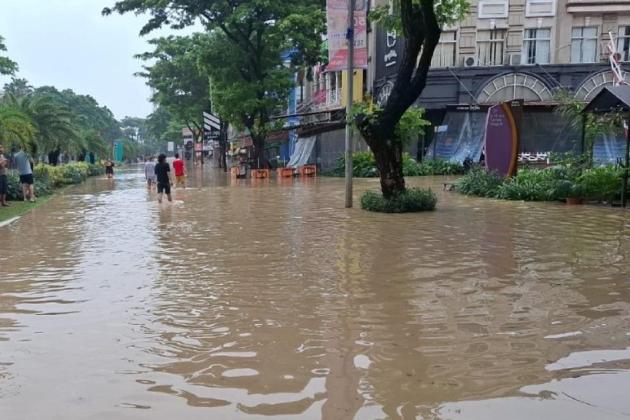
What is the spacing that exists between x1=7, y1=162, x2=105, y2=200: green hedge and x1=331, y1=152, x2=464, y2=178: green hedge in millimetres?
14188

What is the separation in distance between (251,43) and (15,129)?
1653 cm

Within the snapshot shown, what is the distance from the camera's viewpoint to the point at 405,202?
13742 mm

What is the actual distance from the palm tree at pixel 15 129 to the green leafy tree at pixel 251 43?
13157 mm

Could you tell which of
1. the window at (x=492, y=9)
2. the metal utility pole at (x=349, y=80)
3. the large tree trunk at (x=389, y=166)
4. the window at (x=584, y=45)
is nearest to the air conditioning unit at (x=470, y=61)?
the window at (x=492, y=9)

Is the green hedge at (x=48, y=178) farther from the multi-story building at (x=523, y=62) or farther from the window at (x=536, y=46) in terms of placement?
the window at (x=536, y=46)

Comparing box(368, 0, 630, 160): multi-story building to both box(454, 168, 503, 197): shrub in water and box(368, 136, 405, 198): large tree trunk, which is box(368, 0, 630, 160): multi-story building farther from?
box(368, 136, 405, 198): large tree trunk

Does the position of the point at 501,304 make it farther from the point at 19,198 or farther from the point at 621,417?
the point at 19,198

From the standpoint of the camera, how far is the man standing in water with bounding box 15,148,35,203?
16375 millimetres

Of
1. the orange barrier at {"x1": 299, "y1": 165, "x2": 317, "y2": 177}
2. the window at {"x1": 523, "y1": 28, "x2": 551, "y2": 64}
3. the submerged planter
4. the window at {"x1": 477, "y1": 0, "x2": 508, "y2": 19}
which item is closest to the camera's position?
the submerged planter

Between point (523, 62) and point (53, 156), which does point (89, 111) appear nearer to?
point (53, 156)

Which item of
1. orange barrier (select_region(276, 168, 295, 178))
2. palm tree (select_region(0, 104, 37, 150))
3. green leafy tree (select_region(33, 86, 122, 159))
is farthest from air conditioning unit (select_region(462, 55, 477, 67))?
green leafy tree (select_region(33, 86, 122, 159))

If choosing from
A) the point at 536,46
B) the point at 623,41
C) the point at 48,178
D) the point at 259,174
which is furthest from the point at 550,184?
the point at 623,41

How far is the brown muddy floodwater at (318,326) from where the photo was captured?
3689 millimetres

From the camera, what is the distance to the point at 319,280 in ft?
22.5
